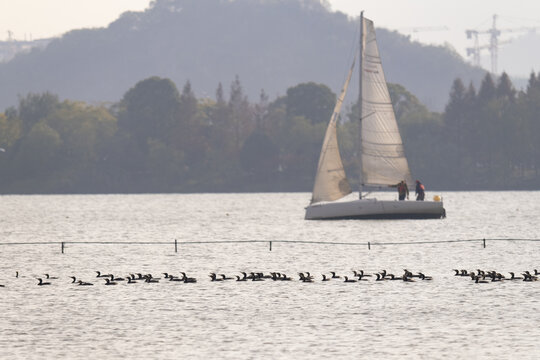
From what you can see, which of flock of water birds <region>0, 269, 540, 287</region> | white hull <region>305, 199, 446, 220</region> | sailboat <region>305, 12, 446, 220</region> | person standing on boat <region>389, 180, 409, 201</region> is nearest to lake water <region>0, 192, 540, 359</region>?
flock of water birds <region>0, 269, 540, 287</region>

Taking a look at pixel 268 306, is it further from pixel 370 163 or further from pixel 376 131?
pixel 376 131

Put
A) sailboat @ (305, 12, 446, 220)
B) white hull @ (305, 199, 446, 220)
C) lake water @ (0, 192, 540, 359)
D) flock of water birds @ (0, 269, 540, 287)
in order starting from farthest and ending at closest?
sailboat @ (305, 12, 446, 220)
white hull @ (305, 199, 446, 220)
flock of water birds @ (0, 269, 540, 287)
lake water @ (0, 192, 540, 359)

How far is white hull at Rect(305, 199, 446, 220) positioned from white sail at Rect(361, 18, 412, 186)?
4.24 metres

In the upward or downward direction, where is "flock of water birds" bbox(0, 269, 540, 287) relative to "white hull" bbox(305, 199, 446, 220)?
downward

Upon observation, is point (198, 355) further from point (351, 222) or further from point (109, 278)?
point (351, 222)

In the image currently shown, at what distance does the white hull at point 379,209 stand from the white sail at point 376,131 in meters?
4.24

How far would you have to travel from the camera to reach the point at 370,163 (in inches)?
4154

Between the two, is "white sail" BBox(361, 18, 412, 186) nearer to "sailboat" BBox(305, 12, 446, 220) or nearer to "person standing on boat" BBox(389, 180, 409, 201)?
"sailboat" BBox(305, 12, 446, 220)

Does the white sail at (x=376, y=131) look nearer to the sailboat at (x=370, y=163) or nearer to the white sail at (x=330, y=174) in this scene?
the sailboat at (x=370, y=163)

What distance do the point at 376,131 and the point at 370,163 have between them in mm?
3184

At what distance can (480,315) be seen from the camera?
139ft

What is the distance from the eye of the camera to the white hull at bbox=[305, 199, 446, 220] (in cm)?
10106

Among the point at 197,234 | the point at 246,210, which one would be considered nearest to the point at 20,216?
the point at 246,210

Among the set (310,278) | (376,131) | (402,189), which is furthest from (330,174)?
(310,278)
